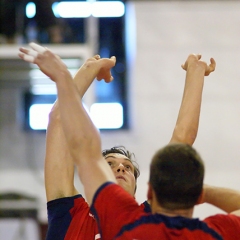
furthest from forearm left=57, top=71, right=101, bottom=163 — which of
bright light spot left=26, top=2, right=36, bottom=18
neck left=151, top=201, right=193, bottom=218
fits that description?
bright light spot left=26, top=2, right=36, bottom=18

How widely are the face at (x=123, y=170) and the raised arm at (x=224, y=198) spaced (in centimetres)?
43

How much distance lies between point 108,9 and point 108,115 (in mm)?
967

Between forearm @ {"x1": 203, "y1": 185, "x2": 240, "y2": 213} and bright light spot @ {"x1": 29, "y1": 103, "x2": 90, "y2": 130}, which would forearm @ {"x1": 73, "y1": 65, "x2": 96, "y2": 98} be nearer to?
forearm @ {"x1": 203, "y1": 185, "x2": 240, "y2": 213}

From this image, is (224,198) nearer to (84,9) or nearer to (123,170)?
(123,170)

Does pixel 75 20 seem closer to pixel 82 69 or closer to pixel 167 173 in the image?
pixel 82 69

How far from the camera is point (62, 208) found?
5.95ft

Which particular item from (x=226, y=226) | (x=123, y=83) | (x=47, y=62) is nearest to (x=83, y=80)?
(x=47, y=62)

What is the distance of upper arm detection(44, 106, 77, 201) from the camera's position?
1.82m

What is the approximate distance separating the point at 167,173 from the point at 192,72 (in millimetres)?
679

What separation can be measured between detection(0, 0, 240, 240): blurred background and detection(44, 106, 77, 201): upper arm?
2522 millimetres

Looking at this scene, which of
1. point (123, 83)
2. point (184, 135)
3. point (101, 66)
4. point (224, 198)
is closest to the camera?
point (224, 198)

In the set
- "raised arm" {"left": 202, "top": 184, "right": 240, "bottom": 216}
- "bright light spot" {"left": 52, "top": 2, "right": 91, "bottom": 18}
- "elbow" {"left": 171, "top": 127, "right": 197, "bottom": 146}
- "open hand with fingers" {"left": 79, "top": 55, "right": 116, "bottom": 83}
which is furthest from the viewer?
"bright light spot" {"left": 52, "top": 2, "right": 91, "bottom": 18}

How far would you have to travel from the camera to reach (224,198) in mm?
1531

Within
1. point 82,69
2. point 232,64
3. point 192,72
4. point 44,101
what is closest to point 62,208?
point 82,69
